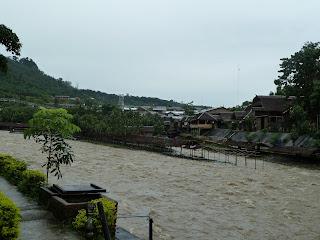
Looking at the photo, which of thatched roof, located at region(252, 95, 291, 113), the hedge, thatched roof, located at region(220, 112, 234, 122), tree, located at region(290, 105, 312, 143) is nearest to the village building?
thatched roof, located at region(252, 95, 291, 113)

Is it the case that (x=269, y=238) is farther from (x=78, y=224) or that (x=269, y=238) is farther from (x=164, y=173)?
(x=164, y=173)

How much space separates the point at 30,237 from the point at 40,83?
141 meters

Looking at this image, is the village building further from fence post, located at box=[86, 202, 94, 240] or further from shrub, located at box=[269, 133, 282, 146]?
fence post, located at box=[86, 202, 94, 240]

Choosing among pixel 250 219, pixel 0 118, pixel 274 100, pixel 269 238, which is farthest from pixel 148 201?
pixel 0 118

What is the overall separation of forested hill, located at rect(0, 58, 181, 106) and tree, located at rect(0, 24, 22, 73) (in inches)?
3765

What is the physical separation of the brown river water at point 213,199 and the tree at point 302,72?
988 cm

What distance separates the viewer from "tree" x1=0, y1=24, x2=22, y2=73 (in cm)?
1137

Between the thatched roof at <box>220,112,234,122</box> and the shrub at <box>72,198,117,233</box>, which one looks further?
the thatched roof at <box>220,112,234,122</box>

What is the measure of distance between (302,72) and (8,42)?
3027cm

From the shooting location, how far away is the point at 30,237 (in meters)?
6.54

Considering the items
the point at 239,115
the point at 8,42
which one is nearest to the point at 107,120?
the point at 239,115

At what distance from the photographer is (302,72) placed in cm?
3341

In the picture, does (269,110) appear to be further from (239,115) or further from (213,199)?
(213,199)

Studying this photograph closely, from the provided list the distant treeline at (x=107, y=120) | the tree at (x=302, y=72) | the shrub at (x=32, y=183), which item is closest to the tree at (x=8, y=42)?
the shrub at (x=32, y=183)
